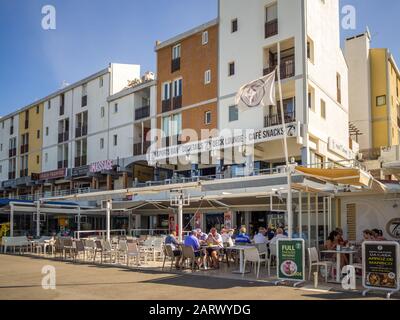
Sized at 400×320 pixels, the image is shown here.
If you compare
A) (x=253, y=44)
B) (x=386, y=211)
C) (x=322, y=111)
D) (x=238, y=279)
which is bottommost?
(x=238, y=279)

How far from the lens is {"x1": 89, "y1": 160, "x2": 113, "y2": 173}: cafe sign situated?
41031 mm

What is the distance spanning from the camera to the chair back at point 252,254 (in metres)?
13.3

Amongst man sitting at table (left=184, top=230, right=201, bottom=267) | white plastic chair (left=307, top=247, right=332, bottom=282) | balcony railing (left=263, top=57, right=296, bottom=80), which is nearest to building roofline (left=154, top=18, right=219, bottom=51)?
balcony railing (left=263, top=57, right=296, bottom=80)

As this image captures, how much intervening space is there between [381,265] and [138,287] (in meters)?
5.86

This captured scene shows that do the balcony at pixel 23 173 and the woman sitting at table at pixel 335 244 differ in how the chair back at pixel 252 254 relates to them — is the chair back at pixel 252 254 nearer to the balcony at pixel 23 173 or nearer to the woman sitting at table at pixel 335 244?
the woman sitting at table at pixel 335 244

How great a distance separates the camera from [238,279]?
1307 cm

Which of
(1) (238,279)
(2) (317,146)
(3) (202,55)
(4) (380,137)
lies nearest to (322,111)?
(2) (317,146)

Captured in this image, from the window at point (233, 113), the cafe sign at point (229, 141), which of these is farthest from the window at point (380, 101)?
the cafe sign at point (229, 141)

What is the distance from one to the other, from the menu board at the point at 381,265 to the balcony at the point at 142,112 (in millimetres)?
29392

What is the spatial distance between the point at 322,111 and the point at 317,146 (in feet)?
9.07

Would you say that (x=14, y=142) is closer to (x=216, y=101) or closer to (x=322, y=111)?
(x=216, y=101)

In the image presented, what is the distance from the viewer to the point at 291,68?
27.3 m

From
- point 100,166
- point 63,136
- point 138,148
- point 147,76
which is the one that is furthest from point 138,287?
point 63,136

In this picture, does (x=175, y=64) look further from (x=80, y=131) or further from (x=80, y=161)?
(x=80, y=161)
